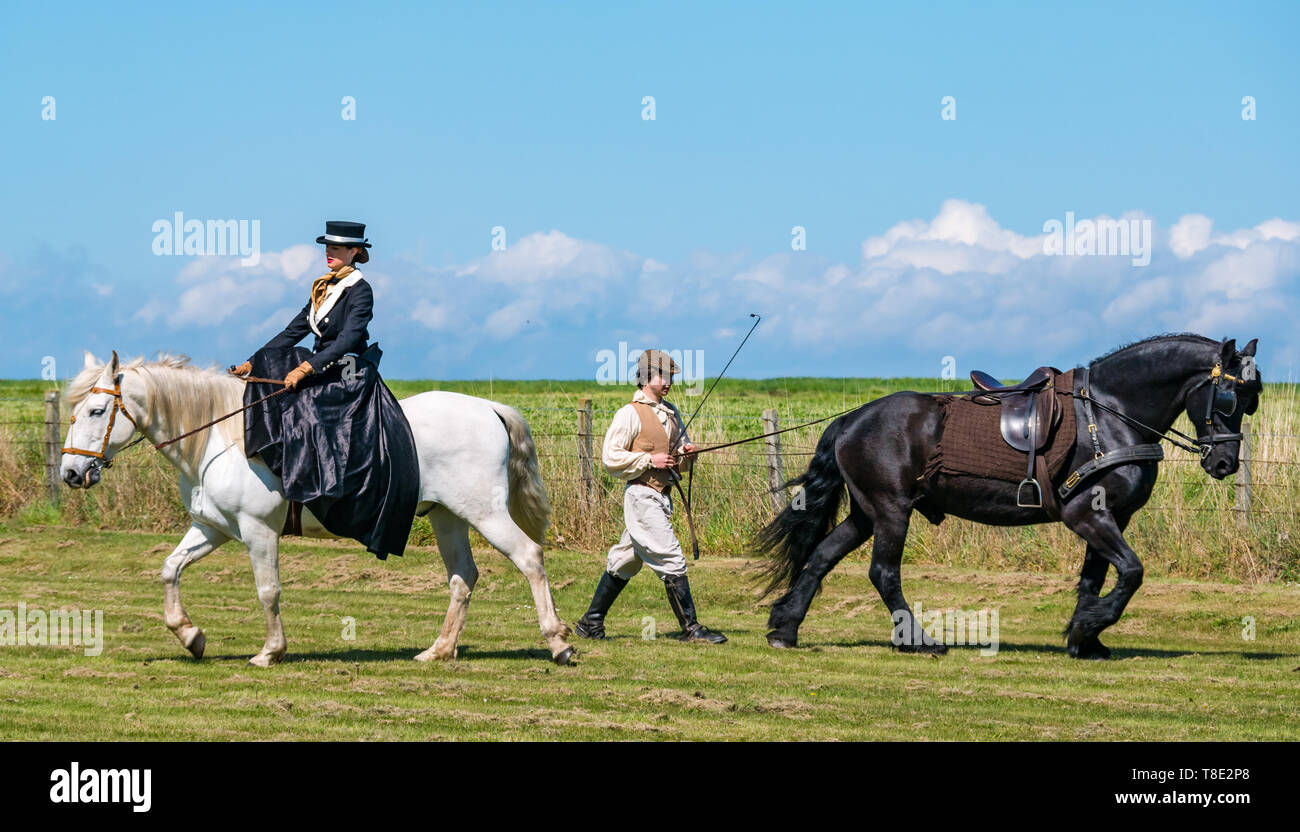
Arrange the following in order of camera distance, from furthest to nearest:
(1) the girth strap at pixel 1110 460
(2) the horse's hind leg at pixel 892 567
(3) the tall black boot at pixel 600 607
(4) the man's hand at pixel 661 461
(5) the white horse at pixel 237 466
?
(3) the tall black boot at pixel 600 607 < (2) the horse's hind leg at pixel 892 567 < (4) the man's hand at pixel 661 461 < (1) the girth strap at pixel 1110 460 < (5) the white horse at pixel 237 466

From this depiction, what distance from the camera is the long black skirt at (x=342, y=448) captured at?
9117 millimetres

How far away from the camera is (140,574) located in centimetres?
1605

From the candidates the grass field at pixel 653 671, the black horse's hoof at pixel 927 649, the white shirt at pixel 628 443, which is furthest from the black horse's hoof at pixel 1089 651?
the white shirt at pixel 628 443

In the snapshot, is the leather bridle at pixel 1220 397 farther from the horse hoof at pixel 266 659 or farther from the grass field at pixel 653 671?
the horse hoof at pixel 266 659

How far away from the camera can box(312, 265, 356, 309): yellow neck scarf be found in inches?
376

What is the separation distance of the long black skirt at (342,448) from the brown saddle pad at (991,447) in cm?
378

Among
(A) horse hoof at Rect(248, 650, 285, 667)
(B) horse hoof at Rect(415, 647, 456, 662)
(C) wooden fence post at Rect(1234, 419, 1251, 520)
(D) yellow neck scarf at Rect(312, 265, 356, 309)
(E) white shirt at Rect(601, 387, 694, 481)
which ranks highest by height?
(D) yellow neck scarf at Rect(312, 265, 356, 309)

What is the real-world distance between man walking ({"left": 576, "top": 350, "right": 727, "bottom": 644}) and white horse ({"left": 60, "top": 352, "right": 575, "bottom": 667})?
1.03m

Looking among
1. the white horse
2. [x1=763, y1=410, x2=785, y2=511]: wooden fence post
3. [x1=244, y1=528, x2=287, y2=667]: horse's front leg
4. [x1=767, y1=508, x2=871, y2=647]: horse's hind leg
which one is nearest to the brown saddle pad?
[x1=767, y1=508, x2=871, y2=647]: horse's hind leg

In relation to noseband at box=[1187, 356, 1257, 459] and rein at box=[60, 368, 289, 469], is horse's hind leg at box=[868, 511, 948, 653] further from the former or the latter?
rein at box=[60, 368, 289, 469]

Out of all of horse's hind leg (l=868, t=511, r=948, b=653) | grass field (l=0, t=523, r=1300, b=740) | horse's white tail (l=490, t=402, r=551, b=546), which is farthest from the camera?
horse's hind leg (l=868, t=511, r=948, b=653)

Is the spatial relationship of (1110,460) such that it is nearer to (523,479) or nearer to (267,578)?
(523,479)

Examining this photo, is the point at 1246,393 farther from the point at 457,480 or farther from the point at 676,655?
the point at 457,480
